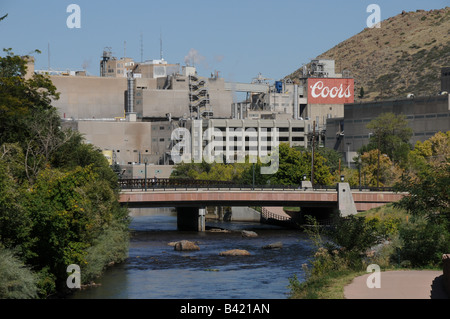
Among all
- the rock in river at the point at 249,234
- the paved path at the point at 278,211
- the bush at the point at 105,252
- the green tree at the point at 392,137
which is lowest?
the rock in river at the point at 249,234

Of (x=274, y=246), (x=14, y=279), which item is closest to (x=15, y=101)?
(x=274, y=246)

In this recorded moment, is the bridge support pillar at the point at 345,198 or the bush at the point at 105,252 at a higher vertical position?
the bridge support pillar at the point at 345,198

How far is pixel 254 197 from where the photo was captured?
130 meters

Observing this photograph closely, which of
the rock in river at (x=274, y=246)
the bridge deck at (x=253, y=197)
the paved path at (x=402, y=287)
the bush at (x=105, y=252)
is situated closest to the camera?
the paved path at (x=402, y=287)

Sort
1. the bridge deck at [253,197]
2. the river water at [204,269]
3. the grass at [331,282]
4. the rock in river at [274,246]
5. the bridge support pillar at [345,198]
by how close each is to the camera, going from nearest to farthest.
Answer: the grass at [331,282] → the river water at [204,269] → the rock in river at [274,246] → the bridge deck at [253,197] → the bridge support pillar at [345,198]

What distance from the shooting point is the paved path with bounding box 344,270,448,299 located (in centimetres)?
4394

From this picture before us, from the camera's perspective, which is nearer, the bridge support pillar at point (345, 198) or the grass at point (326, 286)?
the grass at point (326, 286)

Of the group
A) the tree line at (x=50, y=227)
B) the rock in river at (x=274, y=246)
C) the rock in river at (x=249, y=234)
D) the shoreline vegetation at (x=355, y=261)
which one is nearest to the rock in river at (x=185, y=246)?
the rock in river at (x=274, y=246)

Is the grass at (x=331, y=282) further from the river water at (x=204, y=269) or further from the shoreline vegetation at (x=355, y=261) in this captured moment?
the river water at (x=204, y=269)

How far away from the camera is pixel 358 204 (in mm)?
131875

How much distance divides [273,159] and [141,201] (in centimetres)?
4238

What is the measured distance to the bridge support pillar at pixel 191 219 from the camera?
437 ft

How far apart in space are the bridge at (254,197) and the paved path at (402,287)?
245ft
